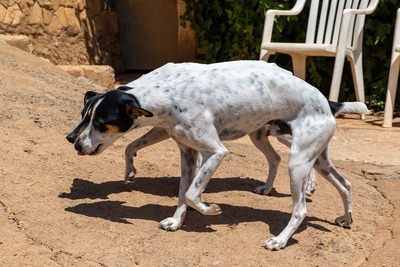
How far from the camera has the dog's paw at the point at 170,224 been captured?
407 cm

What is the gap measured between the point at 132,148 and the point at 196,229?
31.7 inches

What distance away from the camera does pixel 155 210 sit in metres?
4.39

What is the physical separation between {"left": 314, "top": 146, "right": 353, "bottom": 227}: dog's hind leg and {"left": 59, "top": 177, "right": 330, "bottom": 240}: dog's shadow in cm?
16

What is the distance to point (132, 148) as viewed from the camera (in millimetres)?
4727

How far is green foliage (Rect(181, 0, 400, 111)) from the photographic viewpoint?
29.5ft

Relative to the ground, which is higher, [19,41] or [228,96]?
[228,96]

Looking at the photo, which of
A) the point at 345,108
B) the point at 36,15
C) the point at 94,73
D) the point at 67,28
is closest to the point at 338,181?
the point at 345,108

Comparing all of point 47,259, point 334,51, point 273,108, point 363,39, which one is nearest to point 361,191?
point 273,108

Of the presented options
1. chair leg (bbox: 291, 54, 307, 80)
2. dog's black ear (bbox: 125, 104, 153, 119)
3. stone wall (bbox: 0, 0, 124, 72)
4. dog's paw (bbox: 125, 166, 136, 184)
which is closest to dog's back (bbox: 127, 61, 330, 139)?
dog's black ear (bbox: 125, 104, 153, 119)

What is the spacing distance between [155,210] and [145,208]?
6 cm

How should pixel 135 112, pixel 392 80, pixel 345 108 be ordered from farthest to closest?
1. pixel 392 80
2. pixel 345 108
3. pixel 135 112

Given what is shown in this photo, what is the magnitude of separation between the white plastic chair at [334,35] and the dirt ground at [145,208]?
2.14 meters

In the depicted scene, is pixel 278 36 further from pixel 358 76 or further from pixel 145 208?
pixel 145 208

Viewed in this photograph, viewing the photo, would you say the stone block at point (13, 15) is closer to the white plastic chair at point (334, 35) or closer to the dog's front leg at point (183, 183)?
the white plastic chair at point (334, 35)
